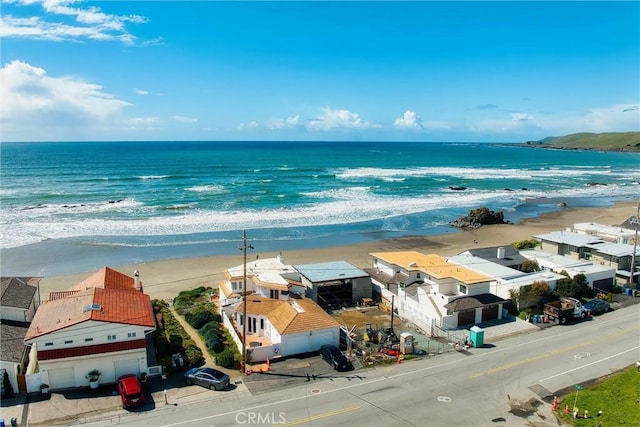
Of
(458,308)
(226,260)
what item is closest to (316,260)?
(226,260)

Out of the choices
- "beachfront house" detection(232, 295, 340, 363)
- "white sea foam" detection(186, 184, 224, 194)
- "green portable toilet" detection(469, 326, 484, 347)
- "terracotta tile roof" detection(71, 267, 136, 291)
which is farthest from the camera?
"white sea foam" detection(186, 184, 224, 194)

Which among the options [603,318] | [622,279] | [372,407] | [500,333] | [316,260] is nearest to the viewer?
[372,407]

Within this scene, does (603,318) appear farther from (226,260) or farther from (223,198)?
(223,198)

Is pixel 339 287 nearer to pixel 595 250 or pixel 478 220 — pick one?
pixel 595 250

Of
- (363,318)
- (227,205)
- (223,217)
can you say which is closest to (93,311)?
(363,318)

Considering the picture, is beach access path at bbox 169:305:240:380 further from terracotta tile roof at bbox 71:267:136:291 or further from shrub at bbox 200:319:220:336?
terracotta tile roof at bbox 71:267:136:291

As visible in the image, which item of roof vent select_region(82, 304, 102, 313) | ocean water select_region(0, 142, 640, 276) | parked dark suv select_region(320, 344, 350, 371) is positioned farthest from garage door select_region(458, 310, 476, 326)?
ocean water select_region(0, 142, 640, 276)
